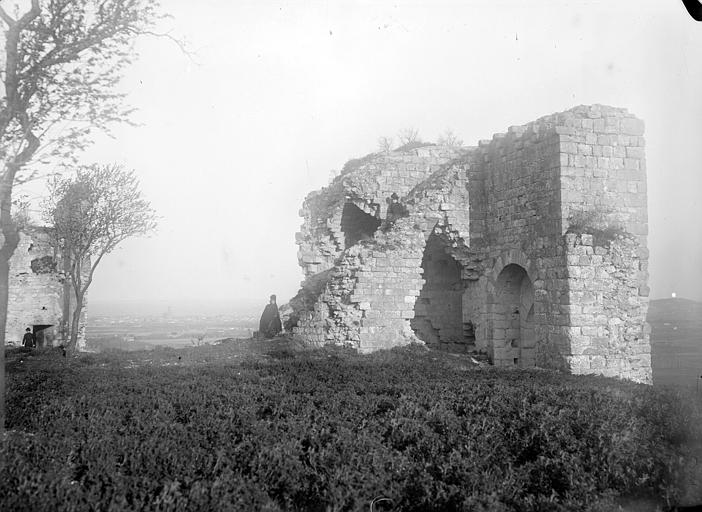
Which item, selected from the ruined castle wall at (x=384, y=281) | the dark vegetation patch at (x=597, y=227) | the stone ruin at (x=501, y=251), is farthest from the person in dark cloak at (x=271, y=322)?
the dark vegetation patch at (x=597, y=227)

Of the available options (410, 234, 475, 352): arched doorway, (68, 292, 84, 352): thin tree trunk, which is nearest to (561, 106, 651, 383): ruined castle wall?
(410, 234, 475, 352): arched doorway

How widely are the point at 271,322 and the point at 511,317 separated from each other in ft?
23.0

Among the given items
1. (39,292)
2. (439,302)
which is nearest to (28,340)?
(39,292)

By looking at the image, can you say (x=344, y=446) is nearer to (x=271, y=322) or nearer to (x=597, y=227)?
(x=597, y=227)

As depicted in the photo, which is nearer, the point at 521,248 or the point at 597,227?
the point at 597,227

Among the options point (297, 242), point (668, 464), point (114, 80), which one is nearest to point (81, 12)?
point (114, 80)

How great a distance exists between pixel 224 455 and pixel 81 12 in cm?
598

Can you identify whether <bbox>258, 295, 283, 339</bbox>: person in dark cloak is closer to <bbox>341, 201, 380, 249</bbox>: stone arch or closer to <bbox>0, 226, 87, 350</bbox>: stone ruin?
<bbox>341, 201, 380, 249</bbox>: stone arch

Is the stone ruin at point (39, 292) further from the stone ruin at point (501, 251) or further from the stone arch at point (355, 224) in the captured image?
the stone arch at point (355, 224)

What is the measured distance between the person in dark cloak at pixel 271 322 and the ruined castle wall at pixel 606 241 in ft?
26.9

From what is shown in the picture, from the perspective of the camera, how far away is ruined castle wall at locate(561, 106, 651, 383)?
1246cm

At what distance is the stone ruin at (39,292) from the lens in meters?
22.5

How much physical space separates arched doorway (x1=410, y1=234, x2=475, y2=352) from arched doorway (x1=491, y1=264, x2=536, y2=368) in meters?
2.31

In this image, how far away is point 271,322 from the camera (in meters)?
17.8
